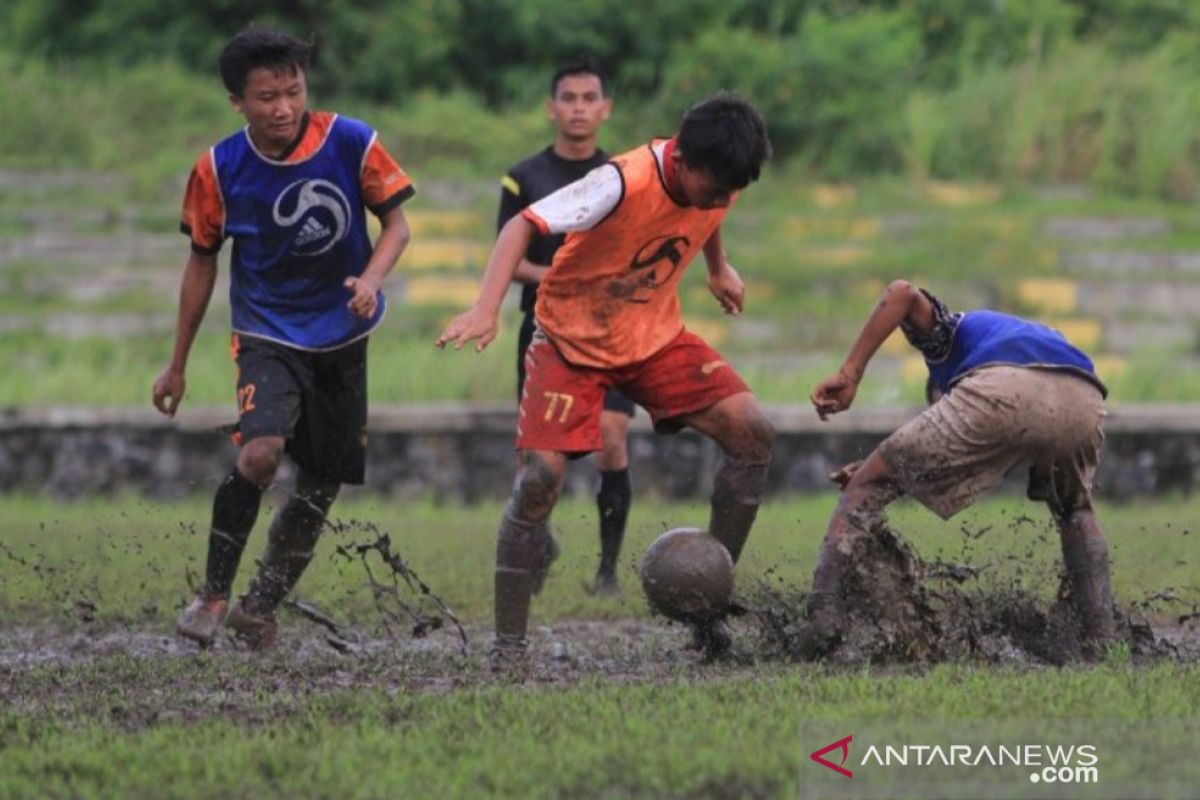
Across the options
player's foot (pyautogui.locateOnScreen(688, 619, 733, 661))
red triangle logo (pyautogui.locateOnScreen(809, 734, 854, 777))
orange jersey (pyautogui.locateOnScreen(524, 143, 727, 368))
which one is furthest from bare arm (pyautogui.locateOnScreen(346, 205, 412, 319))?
red triangle logo (pyautogui.locateOnScreen(809, 734, 854, 777))

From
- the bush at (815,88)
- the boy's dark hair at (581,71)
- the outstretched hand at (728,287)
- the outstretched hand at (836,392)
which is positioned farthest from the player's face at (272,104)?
the bush at (815,88)

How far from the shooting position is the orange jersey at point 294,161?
781cm

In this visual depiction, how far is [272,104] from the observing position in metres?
7.67

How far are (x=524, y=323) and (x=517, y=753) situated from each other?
170 inches

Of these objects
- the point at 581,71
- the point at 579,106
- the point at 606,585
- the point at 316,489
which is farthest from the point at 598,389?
the point at 581,71

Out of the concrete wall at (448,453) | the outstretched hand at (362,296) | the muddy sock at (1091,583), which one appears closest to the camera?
the muddy sock at (1091,583)

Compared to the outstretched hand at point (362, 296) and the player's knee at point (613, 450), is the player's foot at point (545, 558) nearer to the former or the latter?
the player's knee at point (613, 450)

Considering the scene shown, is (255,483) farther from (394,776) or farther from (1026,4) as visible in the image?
(1026,4)

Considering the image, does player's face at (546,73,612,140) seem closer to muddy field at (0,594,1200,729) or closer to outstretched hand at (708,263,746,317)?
outstretched hand at (708,263,746,317)

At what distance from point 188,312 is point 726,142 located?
1962mm

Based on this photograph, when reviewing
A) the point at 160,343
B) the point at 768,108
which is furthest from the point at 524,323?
the point at 768,108

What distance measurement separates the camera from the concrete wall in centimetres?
A: 1316

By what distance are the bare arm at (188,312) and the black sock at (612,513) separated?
2256mm

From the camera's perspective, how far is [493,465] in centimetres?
1329
